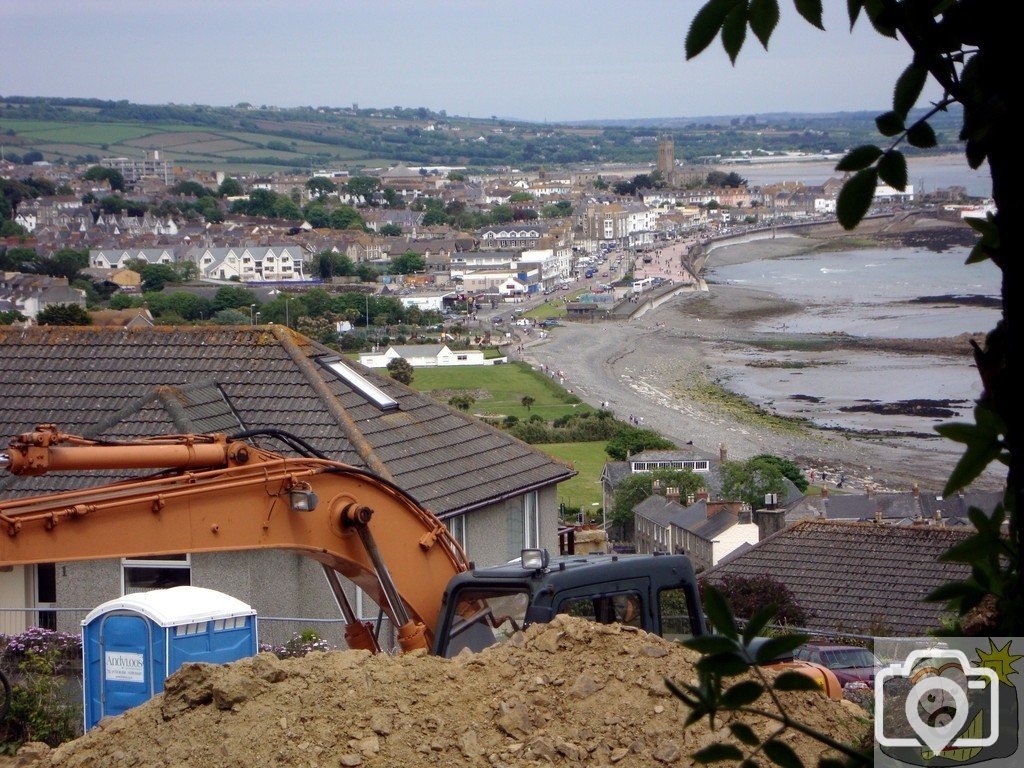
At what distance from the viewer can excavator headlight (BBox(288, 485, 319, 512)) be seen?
7551 mm

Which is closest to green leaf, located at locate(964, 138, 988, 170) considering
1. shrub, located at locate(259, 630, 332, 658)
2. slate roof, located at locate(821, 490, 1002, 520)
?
shrub, located at locate(259, 630, 332, 658)

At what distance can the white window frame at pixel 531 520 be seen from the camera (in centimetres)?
1345

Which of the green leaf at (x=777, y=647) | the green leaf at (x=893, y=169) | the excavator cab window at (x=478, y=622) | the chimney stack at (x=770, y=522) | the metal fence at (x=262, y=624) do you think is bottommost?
the chimney stack at (x=770, y=522)

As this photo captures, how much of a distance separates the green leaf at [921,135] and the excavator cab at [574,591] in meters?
5.22

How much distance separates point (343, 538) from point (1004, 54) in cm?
642

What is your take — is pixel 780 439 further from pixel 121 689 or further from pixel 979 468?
Answer: pixel 979 468

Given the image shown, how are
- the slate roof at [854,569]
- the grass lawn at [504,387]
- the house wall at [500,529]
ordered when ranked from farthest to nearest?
the grass lawn at [504,387], the slate roof at [854,569], the house wall at [500,529]

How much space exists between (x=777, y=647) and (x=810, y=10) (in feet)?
3.28

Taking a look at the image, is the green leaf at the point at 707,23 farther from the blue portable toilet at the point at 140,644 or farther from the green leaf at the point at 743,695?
the blue portable toilet at the point at 140,644

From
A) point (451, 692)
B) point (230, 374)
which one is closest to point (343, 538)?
point (451, 692)

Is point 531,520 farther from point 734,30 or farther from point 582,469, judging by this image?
point 582,469

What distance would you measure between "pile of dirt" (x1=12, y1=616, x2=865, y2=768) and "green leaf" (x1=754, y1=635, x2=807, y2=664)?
133 inches

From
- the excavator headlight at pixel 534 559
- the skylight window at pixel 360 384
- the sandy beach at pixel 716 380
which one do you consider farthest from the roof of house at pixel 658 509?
the excavator headlight at pixel 534 559

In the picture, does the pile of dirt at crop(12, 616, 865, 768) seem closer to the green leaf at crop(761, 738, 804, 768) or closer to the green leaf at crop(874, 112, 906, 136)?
the green leaf at crop(761, 738, 804, 768)
